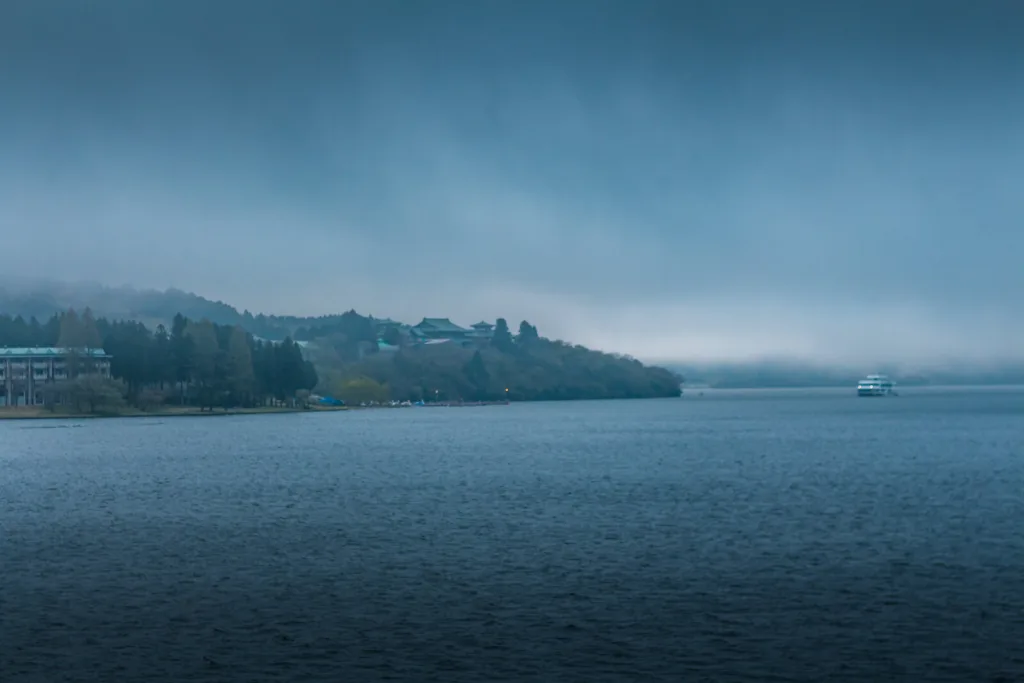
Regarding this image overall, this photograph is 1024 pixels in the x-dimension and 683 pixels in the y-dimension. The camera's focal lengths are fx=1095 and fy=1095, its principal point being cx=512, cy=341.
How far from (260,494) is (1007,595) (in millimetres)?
45162

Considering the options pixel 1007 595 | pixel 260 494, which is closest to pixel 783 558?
pixel 1007 595

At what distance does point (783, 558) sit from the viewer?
4122 cm

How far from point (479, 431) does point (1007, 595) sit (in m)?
130

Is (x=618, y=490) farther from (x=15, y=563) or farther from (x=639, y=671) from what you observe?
(x=639, y=671)

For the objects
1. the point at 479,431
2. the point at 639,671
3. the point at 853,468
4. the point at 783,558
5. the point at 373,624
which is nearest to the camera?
the point at 639,671

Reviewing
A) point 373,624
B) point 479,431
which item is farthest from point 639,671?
point 479,431

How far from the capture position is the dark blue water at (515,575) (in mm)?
28094

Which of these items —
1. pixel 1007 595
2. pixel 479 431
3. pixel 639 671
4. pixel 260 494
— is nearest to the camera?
pixel 639 671

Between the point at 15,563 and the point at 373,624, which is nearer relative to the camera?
the point at 373,624

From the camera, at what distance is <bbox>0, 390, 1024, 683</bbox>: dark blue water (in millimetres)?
28094

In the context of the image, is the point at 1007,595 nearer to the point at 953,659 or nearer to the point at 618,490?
the point at 953,659

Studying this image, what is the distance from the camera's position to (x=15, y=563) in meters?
41.5

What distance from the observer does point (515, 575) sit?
38.6 meters

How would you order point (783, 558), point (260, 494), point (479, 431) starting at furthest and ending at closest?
point (479, 431) < point (260, 494) < point (783, 558)
